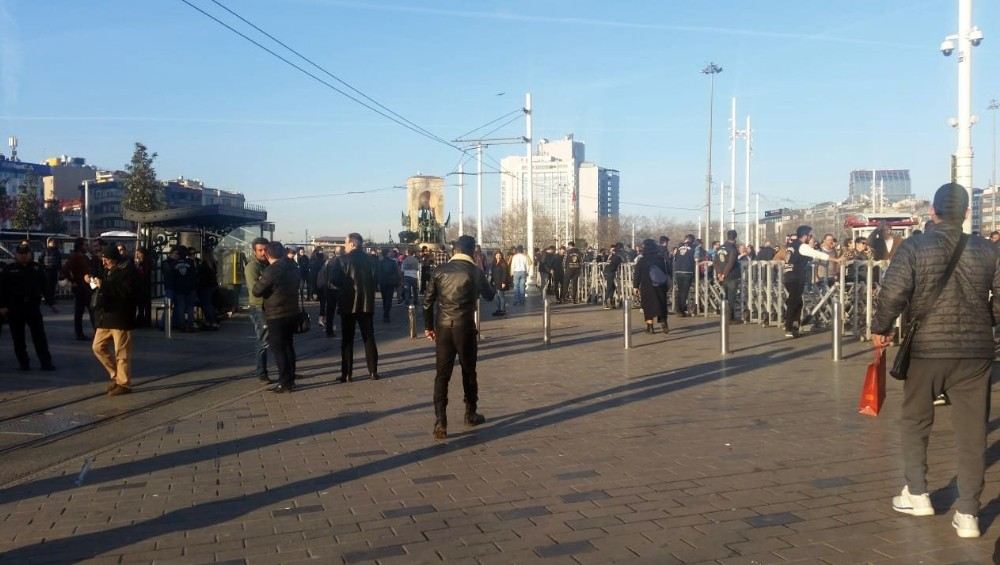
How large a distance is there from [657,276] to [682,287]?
15.8ft

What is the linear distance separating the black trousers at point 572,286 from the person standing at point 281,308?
726 inches

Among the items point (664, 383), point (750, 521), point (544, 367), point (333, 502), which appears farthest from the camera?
point (544, 367)

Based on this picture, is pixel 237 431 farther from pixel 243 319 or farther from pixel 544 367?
pixel 243 319

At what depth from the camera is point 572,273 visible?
2912cm

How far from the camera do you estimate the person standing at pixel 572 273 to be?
2905 cm

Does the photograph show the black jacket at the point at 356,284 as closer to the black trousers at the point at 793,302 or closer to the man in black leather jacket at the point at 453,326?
the man in black leather jacket at the point at 453,326

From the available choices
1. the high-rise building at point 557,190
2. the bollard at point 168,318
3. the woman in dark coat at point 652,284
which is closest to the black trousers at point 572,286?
the woman in dark coat at point 652,284

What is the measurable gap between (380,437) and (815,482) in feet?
12.5

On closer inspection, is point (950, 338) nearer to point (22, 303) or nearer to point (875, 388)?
point (875, 388)

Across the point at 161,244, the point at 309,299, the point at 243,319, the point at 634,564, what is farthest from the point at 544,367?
the point at 309,299

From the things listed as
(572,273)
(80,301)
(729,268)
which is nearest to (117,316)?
(80,301)

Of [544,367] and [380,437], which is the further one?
[544,367]

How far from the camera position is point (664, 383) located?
37.5 feet

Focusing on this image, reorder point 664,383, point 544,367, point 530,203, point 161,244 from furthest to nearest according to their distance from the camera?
point 530,203
point 161,244
point 544,367
point 664,383
